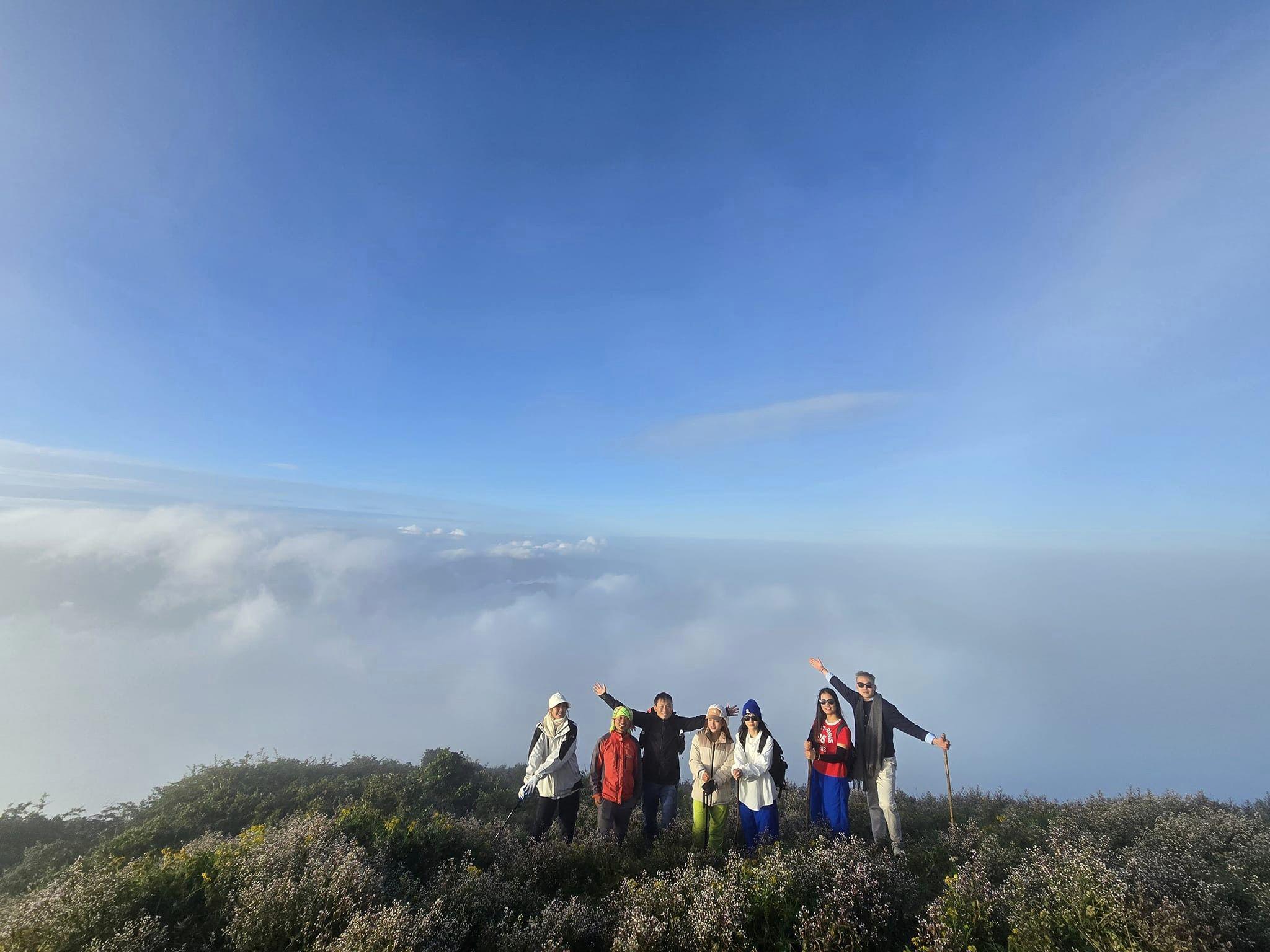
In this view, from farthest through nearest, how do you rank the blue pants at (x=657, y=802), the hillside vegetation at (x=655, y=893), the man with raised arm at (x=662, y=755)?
the man with raised arm at (x=662, y=755) → the blue pants at (x=657, y=802) → the hillside vegetation at (x=655, y=893)

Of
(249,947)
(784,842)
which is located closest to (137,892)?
(249,947)

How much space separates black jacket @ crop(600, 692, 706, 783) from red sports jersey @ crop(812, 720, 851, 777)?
1.94 metres

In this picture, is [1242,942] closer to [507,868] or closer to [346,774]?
[507,868]

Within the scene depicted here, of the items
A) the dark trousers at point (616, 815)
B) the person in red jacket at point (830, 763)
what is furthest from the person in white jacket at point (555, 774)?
the person in red jacket at point (830, 763)

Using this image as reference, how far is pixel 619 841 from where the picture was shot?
7988mm

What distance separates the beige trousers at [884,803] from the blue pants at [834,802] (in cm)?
40

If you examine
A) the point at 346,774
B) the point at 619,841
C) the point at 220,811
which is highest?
the point at 619,841

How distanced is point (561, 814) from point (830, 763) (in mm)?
4487

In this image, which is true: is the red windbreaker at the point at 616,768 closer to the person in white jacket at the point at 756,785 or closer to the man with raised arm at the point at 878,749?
the person in white jacket at the point at 756,785

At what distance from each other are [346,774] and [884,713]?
53.9ft

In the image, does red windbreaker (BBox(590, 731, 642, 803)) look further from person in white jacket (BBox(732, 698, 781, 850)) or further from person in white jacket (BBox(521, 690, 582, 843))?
person in white jacket (BBox(732, 698, 781, 850))

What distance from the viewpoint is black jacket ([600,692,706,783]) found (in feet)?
28.6

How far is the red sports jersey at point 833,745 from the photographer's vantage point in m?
8.39

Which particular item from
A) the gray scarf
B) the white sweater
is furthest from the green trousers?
the gray scarf
